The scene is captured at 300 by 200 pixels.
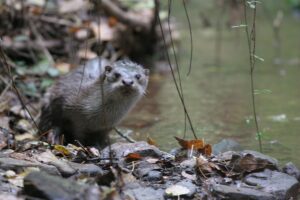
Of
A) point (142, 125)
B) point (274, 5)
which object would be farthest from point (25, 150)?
point (274, 5)

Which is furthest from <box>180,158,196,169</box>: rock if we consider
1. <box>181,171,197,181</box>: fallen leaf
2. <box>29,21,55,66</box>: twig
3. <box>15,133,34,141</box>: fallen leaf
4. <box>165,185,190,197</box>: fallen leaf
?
<box>29,21,55,66</box>: twig

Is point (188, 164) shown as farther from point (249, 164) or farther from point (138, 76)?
point (138, 76)

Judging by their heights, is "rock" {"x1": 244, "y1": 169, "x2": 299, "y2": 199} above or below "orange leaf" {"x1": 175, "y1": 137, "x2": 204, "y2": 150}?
below

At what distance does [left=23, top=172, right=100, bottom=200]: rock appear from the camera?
9.84 feet

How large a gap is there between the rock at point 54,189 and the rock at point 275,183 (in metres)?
1.07

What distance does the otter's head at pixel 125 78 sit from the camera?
521cm

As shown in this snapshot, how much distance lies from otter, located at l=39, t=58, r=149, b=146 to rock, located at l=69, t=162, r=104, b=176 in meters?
1.33

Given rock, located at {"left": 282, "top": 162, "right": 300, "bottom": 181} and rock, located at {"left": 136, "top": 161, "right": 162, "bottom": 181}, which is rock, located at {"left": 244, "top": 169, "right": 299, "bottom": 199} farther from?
rock, located at {"left": 136, "top": 161, "right": 162, "bottom": 181}

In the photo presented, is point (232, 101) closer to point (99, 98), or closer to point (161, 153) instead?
point (99, 98)

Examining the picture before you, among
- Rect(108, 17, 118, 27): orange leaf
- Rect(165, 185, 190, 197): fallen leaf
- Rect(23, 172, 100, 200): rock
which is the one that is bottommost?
Rect(165, 185, 190, 197): fallen leaf

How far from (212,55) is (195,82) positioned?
1.87 m

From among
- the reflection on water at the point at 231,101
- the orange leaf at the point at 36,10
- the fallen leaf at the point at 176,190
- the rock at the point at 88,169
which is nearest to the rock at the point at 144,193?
the fallen leaf at the point at 176,190

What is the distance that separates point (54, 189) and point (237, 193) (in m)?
1.05

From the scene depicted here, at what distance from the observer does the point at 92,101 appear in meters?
5.53
